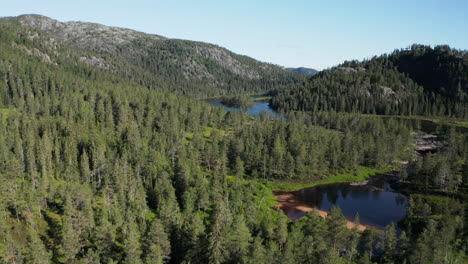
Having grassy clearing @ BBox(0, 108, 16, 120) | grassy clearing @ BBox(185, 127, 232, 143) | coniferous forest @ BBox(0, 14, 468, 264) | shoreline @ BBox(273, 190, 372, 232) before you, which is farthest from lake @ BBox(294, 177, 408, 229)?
grassy clearing @ BBox(0, 108, 16, 120)

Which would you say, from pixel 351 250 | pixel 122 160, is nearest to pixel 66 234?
pixel 122 160

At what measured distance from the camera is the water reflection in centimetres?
10425

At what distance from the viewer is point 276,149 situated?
13775cm

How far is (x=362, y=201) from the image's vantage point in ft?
389

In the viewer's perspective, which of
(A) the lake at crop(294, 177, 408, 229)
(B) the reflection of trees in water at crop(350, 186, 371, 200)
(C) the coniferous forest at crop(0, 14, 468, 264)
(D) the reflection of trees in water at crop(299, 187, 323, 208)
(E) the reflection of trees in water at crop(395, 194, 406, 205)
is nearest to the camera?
(C) the coniferous forest at crop(0, 14, 468, 264)

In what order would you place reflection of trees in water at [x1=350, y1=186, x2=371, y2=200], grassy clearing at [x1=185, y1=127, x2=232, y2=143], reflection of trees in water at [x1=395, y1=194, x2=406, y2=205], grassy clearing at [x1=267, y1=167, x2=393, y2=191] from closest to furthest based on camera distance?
reflection of trees in water at [x1=395, y1=194, x2=406, y2=205] < reflection of trees in water at [x1=350, y1=186, x2=371, y2=200] < grassy clearing at [x1=267, y1=167, x2=393, y2=191] < grassy clearing at [x1=185, y1=127, x2=232, y2=143]

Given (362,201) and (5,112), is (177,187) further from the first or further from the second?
(5,112)

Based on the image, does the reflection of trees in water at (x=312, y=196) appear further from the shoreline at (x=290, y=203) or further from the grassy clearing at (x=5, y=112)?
the grassy clearing at (x=5, y=112)

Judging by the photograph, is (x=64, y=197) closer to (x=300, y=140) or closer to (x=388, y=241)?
(x=388, y=241)

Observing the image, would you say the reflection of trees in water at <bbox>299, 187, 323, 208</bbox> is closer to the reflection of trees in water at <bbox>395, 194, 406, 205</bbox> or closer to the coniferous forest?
the coniferous forest

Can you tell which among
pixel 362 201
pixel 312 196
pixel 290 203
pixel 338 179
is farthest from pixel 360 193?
pixel 290 203

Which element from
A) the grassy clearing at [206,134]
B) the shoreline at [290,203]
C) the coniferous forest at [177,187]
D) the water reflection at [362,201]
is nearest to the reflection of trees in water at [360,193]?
the water reflection at [362,201]

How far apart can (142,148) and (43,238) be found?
58.5 meters

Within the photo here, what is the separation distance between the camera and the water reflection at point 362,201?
10425cm
